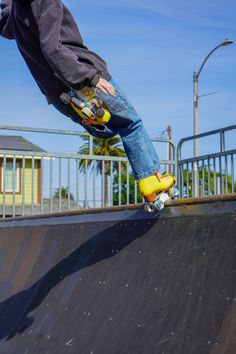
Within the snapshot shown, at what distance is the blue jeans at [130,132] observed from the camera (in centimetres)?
353

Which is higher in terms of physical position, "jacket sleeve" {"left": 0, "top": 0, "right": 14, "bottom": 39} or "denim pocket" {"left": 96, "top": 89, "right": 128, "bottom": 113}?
"jacket sleeve" {"left": 0, "top": 0, "right": 14, "bottom": 39}

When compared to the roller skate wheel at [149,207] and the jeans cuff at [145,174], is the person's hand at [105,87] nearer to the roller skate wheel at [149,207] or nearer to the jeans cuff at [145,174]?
the jeans cuff at [145,174]

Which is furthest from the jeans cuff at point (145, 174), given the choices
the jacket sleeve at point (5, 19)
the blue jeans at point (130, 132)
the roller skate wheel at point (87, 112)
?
the jacket sleeve at point (5, 19)

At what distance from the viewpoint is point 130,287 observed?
332cm

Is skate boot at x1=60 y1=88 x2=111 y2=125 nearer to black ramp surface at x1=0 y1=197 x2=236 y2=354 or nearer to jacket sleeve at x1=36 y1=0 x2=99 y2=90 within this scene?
jacket sleeve at x1=36 y1=0 x2=99 y2=90

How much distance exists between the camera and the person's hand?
3.35 metres

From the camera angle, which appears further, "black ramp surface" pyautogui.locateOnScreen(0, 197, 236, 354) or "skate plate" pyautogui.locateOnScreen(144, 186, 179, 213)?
"skate plate" pyautogui.locateOnScreen(144, 186, 179, 213)

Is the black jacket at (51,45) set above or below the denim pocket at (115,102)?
above

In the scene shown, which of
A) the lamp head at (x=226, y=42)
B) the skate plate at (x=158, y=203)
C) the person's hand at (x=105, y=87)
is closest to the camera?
the person's hand at (x=105, y=87)

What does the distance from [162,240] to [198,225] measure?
0.27 meters

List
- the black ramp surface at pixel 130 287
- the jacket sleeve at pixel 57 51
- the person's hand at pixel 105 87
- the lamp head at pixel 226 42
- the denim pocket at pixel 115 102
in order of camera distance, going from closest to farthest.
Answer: the black ramp surface at pixel 130 287 < the jacket sleeve at pixel 57 51 < the person's hand at pixel 105 87 < the denim pocket at pixel 115 102 < the lamp head at pixel 226 42

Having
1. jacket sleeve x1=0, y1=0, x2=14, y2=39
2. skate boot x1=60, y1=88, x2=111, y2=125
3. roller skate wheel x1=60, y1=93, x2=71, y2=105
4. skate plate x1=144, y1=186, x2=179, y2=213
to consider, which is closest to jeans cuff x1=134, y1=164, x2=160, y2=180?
skate plate x1=144, y1=186, x2=179, y2=213

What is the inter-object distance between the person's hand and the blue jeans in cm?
7

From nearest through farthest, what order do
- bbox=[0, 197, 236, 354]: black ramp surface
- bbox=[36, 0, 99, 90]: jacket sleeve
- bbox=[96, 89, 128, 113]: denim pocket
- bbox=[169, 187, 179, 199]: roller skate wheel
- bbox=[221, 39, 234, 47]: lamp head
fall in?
1. bbox=[0, 197, 236, 354]: black ramp surface
2. bbox=[36, 0, 99, 90]: jacket sleeve
3. bbox=[96, 89, 128, 113]: denim pocket
4. bbox=[169, 187, 179, 199]: roller skate wheel
5. bbox=[221, 39, 234, 47]: lamp head
